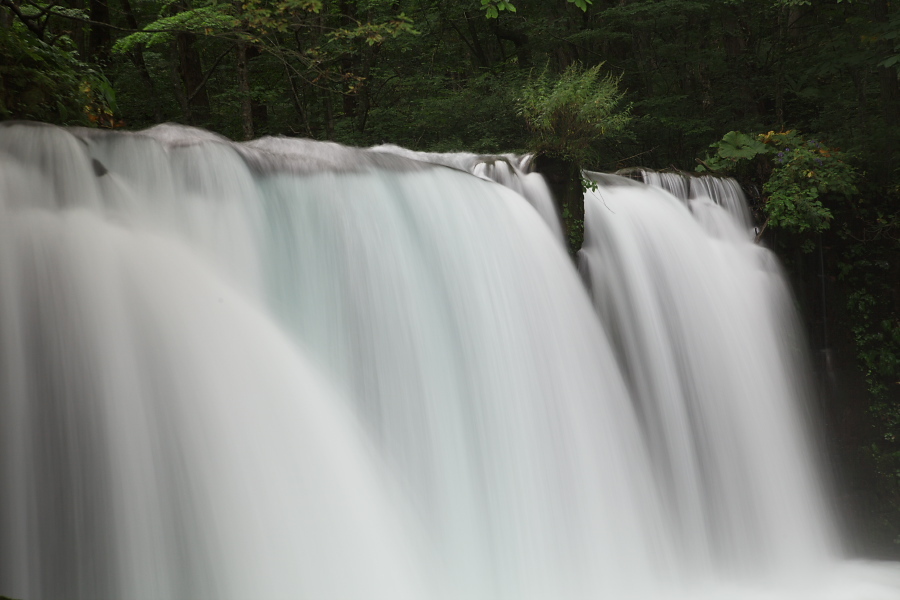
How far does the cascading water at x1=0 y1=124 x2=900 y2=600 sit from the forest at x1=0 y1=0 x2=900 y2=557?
96 cm

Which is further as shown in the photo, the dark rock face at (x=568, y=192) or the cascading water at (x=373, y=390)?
the dark rock face at (x=568, y=192)

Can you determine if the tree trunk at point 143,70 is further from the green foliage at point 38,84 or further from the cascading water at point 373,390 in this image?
the cascading water at point 373,390

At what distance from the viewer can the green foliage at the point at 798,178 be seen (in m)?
8.13

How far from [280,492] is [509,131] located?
424 inches

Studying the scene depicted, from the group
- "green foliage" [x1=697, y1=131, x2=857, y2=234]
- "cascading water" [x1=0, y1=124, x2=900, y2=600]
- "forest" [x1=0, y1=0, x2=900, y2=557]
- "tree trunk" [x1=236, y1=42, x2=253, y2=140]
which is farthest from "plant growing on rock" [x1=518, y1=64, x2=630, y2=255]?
"tree trunk" [x1=236, y1=42, x2=253, y2=140]

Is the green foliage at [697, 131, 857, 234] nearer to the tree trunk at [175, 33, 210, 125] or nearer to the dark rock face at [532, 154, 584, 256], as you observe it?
the dark rock face at [532, 154, 584, 256]

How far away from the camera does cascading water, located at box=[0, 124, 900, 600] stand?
3.08 m

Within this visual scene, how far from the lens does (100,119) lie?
6.11 meters

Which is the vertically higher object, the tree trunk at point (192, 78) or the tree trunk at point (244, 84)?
the tree trunk at point (192, 78)

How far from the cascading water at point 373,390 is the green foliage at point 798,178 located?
0.96 m

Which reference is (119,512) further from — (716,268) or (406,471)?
(716,268)

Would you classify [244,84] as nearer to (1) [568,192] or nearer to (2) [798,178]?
(1) [568,192]

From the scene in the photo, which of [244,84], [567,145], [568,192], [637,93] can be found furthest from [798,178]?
[244,84]

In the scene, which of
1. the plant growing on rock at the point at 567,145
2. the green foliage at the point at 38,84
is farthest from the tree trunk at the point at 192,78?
the plant growing on rock at the point at 567,145
